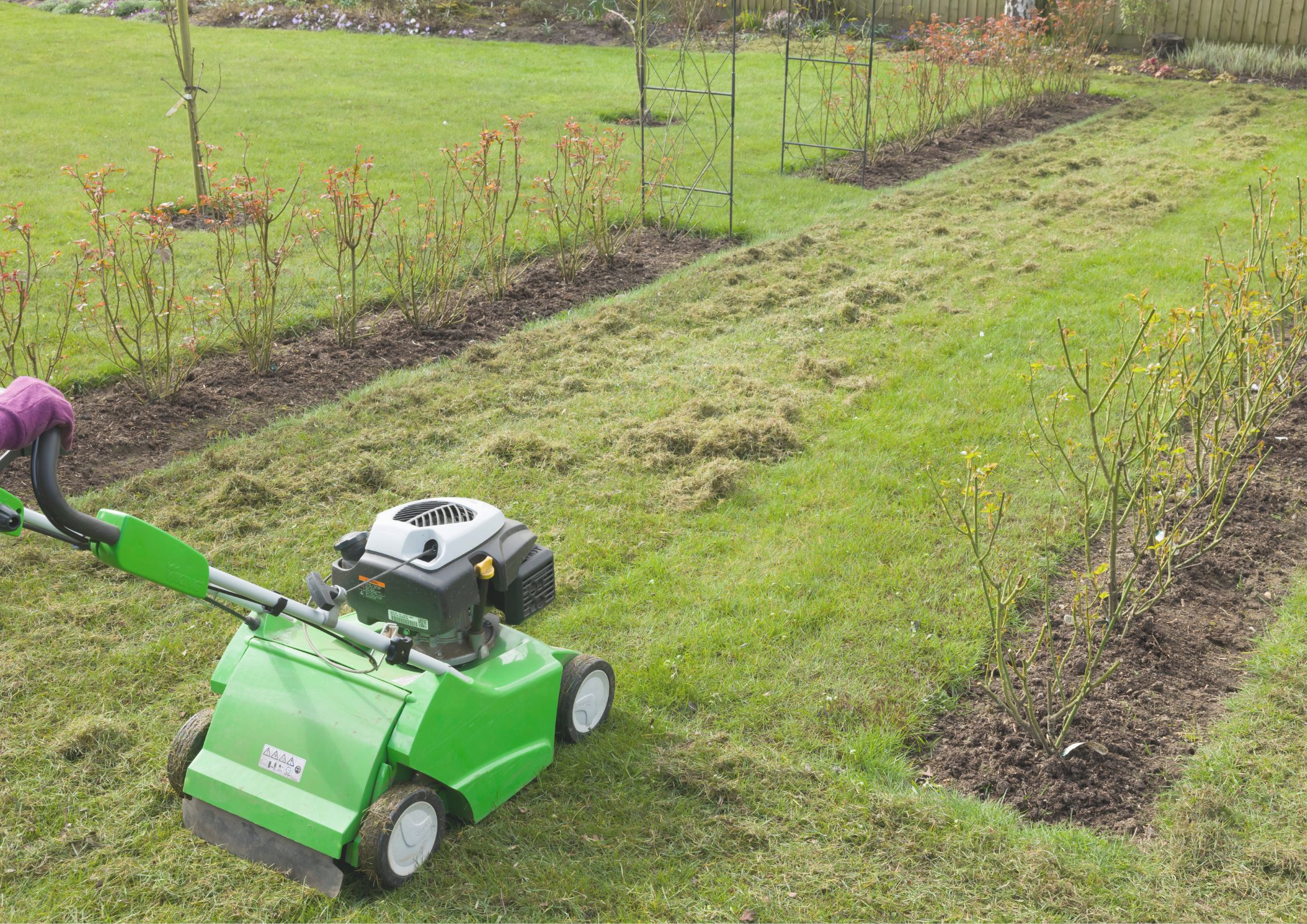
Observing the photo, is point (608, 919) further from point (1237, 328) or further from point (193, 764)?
point (1237, 328)

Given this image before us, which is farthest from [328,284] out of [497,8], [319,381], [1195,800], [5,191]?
[497,8]

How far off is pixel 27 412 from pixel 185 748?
3.83 feet

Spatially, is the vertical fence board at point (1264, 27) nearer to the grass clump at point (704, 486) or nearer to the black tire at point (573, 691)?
the grass clump at point (704, 486)

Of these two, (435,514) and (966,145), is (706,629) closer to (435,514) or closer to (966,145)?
(435,514)

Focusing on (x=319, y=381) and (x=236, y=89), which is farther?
(x=236, y=89)

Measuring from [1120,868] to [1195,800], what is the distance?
1.15 feet

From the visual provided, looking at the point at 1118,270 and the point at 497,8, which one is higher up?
the point at 497,8

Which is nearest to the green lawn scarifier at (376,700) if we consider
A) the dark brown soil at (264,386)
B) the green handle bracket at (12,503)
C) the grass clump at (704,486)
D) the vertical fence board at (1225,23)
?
the green handle bracket at (12,503)

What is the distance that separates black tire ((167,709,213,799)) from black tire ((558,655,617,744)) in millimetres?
943

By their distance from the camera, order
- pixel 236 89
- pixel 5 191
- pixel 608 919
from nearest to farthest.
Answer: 1. pixel 608 919
2. pixel 5 191
3. pixel 236 89

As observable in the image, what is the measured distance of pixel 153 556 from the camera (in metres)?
2.30

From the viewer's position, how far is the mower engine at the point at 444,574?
2.77 meters

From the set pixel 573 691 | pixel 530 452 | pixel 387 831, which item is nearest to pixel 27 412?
pixel 387 831

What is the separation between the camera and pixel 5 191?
28.3 feet
